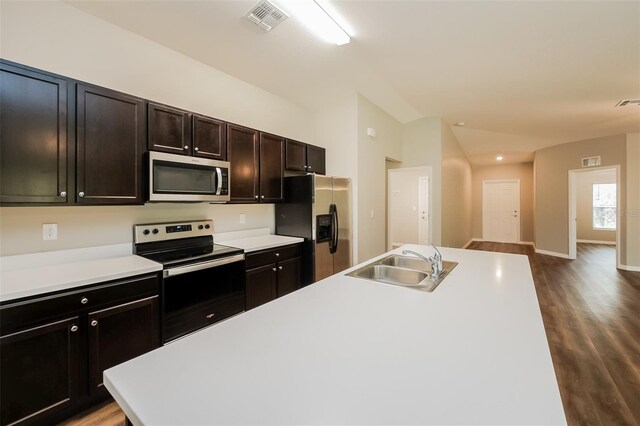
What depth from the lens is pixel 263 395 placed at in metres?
0.69

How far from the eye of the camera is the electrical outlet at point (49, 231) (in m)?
1.88

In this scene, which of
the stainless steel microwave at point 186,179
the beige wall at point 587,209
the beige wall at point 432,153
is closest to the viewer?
the stainless steel microwave at point 186,179

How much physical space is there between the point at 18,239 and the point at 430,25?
136 inches

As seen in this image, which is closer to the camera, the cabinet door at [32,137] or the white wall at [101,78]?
the cabinet door at [32,137]


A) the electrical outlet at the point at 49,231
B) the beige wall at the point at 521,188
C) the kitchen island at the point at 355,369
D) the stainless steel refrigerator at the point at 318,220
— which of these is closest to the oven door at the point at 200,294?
the electrical outlet at the point at 49,231

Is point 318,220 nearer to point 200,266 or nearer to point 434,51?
point 200,266

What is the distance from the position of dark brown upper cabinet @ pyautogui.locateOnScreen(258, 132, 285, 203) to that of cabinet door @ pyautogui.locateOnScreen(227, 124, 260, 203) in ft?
0.24

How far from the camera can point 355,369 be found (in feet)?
2.62

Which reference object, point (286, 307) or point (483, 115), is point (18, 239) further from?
point (483, 115)

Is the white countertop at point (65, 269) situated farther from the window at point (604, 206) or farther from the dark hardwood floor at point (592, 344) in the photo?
the window at point (604, 206)

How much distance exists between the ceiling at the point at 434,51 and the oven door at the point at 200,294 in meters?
1.99

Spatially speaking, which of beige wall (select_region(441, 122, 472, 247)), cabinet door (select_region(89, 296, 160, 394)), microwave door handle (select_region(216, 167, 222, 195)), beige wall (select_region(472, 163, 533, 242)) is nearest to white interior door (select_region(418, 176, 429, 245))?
beige wall (select_region(441, 122, 472, 247))

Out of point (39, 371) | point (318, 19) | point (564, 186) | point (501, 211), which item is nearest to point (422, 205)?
point (564, 186)

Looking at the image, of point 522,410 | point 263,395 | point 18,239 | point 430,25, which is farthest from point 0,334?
point 430,25
